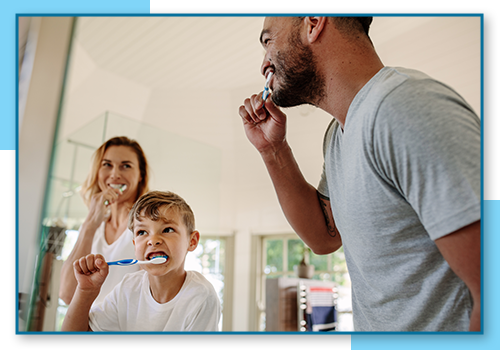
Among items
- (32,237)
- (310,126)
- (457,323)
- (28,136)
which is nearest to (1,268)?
(32,237)

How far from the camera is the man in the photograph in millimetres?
754

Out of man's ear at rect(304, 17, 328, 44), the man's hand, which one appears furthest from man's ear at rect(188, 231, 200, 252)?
man's ear at rect(304, 17, 328, 44)

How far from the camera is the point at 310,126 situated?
110 centimetres

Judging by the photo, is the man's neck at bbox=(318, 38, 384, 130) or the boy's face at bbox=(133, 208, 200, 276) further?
the boy's face at bbox=(133, 208, 200, 276)

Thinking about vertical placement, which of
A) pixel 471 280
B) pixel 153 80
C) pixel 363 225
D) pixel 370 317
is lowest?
pixel 370 317

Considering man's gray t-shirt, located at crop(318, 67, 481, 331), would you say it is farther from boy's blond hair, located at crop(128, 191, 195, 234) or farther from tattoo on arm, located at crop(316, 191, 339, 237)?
boy's blond hair, located at crop(128, 191, 195, 234)

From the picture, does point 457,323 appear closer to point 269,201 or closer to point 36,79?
point 269,201

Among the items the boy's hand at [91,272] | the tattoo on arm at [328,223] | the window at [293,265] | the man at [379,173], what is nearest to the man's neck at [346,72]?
the man at [379,173]

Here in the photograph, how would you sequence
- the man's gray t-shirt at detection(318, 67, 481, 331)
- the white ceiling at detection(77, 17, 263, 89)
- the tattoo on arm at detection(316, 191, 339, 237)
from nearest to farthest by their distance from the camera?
the man's gray t-shirt at detection(318, 67, 481, 331), the tattoo on arm at detection(316, 191, 339, 237), the white ceiling at detection(77, 17, 263, 89)

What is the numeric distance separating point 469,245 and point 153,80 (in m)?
0.91

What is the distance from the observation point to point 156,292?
1090 millimetres

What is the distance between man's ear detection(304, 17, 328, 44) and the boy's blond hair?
54 cm

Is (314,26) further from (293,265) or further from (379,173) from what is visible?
(293,265)

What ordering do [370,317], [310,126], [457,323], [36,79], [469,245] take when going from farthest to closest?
[36,79] < [310,126] < [370,317] < [457,323] < [469,245]
